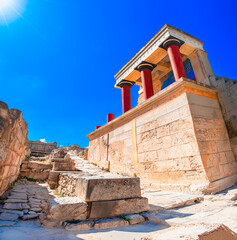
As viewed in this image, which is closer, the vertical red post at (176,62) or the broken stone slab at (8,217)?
the broken stone slab at (8,217)

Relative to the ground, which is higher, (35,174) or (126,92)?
(126,92)

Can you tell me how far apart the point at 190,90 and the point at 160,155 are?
107 inches

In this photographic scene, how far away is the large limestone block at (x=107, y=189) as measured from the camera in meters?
2.47

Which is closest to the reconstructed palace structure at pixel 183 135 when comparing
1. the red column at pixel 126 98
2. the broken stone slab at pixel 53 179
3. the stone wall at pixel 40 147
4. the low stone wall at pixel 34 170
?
the red column at pixel 126 98

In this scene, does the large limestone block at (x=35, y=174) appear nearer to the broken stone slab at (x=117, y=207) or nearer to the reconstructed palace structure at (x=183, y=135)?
the reconstructed palace structure at (x=183, y=135)

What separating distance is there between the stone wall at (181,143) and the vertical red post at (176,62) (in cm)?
229

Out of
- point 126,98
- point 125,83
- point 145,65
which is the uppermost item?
point 125,83

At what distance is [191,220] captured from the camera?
2227 mm

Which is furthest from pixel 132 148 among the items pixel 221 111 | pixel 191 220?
pixel 191 220

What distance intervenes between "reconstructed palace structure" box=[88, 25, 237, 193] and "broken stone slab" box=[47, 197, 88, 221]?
3231mm

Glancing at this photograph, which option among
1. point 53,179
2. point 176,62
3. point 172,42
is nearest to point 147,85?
point 176,62

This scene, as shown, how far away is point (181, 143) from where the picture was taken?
480 centimetres

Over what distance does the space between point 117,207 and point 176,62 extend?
7910mm

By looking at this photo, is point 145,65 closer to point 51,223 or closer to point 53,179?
point 53,179
